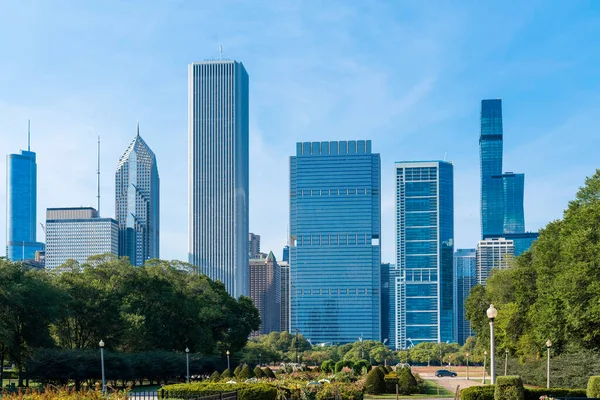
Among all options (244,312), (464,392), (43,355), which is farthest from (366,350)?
(464,392)

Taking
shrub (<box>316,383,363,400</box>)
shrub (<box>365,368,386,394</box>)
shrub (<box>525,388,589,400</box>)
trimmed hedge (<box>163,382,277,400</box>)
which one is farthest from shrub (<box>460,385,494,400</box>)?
shrub (<box>365,368,386,394</box>)

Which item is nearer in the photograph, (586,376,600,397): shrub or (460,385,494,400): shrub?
(586,376,600,397): shrub

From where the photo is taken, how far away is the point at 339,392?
3375 centimetres

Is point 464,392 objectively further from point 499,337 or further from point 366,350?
point 366,350

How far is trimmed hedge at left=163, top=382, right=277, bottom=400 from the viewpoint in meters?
33.2

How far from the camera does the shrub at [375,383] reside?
46375 millimetres

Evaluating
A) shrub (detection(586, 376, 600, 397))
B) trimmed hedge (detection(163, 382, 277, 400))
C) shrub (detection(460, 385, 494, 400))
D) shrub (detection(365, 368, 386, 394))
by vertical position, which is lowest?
shrub (detection(365, 368, 386, 394))

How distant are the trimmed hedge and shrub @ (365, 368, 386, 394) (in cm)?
1175

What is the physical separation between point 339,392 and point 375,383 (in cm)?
1337

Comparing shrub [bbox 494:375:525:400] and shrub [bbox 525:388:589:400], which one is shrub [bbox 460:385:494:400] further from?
shrub [bbox 525:388:589:400]

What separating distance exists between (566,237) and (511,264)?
103 feet

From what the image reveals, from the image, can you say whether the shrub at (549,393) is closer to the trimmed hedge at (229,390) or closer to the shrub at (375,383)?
the trimmed hedge at (229,390)

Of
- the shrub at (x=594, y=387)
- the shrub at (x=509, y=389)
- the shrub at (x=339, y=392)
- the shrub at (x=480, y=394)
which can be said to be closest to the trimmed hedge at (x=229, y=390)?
the shrub at (x=339, y=392)

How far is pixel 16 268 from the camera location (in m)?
52.0
